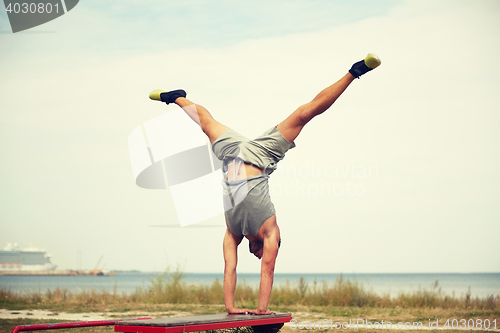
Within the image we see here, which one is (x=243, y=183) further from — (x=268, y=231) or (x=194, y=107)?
(x=194, y=107)

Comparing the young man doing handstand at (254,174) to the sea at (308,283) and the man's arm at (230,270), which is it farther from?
the sea at (308,283)

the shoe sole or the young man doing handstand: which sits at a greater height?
the shoe sole

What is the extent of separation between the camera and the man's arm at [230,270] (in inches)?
177

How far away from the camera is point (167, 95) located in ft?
16.0

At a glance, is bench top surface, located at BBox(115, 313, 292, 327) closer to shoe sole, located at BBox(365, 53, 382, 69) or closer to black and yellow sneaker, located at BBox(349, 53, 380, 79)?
black and yellow sneaker, located at BBox(349, 53, 380, 79)

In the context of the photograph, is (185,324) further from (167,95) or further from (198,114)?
(167,95)

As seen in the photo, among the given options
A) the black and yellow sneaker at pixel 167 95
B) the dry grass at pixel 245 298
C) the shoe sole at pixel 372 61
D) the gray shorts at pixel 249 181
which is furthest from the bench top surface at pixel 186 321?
the dry grass at pixel 245 298

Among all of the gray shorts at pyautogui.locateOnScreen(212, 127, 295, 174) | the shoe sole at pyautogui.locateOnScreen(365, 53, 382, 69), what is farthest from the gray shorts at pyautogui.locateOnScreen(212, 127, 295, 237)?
the shoe sole at pyautogui.locateOnScreen(365, 53, 382, 69)

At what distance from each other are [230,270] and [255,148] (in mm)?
1294

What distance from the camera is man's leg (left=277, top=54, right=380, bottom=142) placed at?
4.15m

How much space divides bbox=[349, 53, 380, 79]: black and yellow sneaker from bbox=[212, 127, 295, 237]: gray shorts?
3.12 feet

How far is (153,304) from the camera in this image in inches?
407

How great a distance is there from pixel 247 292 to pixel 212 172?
635 cm

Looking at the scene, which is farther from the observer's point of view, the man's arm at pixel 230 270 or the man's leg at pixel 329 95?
the man's arm at pixel 230 270
